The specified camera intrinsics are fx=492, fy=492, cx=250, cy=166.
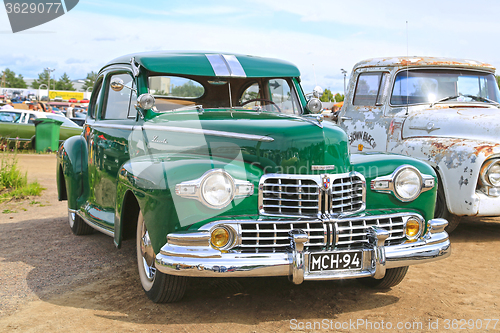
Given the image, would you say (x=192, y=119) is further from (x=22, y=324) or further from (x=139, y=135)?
(x=22, y=324)

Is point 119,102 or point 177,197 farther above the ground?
point 119,102

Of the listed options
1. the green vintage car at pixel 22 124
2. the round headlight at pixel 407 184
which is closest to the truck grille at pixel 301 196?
the round headlight at pixel 407 184

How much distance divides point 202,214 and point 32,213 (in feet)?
16.3

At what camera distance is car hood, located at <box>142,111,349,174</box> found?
10.8ft

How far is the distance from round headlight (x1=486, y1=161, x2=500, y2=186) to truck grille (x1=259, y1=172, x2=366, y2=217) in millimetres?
2577

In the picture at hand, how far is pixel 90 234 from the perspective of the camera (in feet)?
19.1

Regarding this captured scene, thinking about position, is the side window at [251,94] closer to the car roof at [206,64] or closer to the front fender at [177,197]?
the car roof at [206,64]

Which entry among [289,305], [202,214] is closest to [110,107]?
[202,214]

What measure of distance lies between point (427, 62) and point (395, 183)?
3.31 m

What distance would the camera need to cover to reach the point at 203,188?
2.99m

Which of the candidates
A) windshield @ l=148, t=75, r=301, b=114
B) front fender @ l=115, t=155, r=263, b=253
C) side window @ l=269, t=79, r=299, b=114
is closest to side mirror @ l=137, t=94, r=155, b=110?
windshield @ l=148, t=75, r=301, b=114

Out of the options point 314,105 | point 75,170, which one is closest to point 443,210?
point 314,105

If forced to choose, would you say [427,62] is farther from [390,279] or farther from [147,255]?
[147,255]

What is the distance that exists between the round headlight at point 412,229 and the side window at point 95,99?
3437mm
